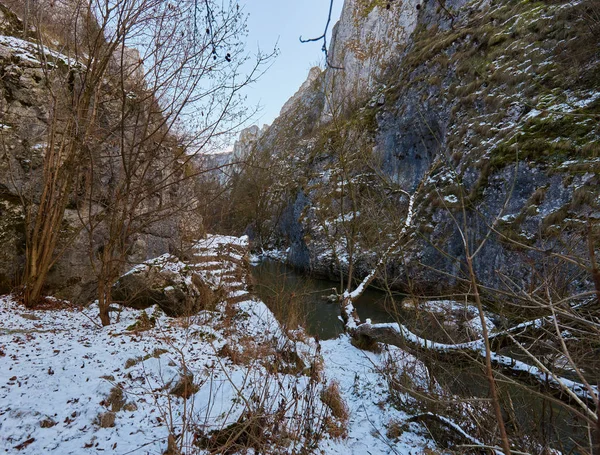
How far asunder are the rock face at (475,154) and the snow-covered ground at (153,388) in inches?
88.3

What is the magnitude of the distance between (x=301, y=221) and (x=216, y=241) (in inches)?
507

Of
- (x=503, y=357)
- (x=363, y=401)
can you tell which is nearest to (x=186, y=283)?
(x=363, y=401)

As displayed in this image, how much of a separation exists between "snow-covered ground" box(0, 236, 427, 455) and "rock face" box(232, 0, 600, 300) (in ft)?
7.36

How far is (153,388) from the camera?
144 inches

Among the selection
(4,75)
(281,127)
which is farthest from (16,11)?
(281,127)

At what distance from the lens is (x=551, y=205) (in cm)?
834

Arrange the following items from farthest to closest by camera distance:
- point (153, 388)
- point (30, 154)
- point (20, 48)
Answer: point (20, 48)
point (30, 154)
point (153, 388)

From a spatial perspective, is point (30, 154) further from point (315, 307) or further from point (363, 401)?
point (315, 307)

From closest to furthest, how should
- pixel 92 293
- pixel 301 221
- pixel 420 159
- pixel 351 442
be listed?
pixel 351 442
pixel 92 293
pixel 420 159
pixel 301 221

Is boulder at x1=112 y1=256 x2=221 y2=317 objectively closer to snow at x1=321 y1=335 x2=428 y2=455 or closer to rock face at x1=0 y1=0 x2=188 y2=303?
rock face at x1=0 y1=0 x2=188 y2=303

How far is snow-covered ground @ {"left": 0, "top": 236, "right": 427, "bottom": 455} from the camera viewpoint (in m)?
2.76

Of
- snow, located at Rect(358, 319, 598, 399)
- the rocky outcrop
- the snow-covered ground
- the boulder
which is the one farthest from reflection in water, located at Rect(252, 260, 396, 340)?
snow, located at Rect(358, 319, 598, 399)

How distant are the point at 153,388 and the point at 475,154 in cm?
1256

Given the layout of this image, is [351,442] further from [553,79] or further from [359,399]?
[553,79]
